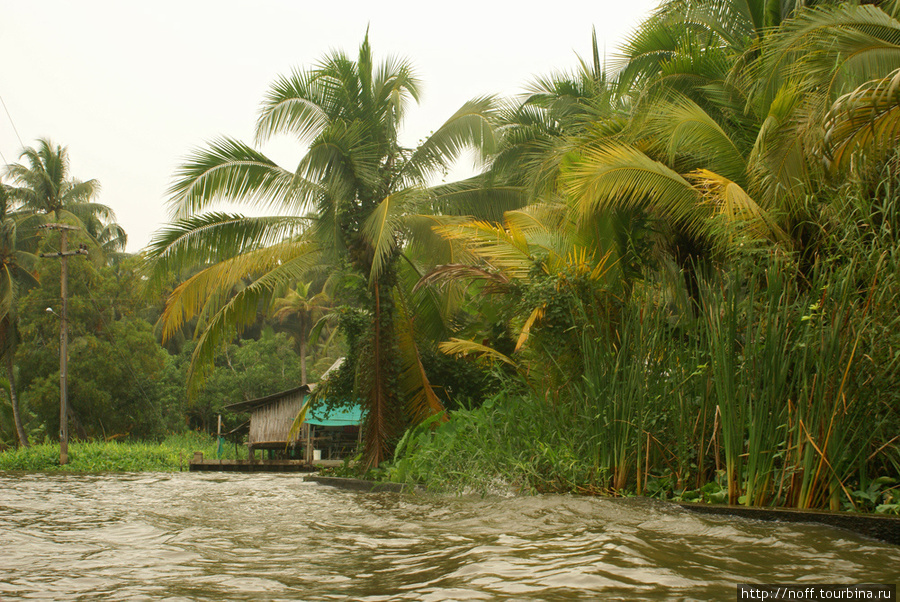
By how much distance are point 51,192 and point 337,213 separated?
2376cm

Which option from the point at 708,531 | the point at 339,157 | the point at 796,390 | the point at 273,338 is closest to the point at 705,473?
the point at 796,390

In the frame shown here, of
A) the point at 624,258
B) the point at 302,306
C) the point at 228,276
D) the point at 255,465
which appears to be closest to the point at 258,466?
the point at 255,465

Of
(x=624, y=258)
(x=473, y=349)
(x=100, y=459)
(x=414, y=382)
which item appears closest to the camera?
(x=624, y=258)

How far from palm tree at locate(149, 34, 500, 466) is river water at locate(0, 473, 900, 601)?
19.8 ft

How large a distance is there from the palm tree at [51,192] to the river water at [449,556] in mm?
27732

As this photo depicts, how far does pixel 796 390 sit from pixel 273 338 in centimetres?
3609

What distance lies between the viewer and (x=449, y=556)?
3.77m

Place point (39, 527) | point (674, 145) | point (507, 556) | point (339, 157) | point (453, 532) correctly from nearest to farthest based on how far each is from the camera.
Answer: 1. point (507, 556)
2. point (453, 532)
3. point (39, 527)
4. point (674, 145)
5. point (339, 157)

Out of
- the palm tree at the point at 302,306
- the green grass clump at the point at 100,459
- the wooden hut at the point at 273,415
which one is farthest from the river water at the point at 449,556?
the palm tree at the point at 302,306

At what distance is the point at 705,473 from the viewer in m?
5.43

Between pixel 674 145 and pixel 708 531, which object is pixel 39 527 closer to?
pixel 708 531

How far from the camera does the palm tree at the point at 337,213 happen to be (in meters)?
11.7

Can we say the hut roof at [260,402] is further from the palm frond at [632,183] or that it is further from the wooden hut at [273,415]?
the palm frond at [632,183]

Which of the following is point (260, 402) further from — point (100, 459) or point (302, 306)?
point (302, 306)
